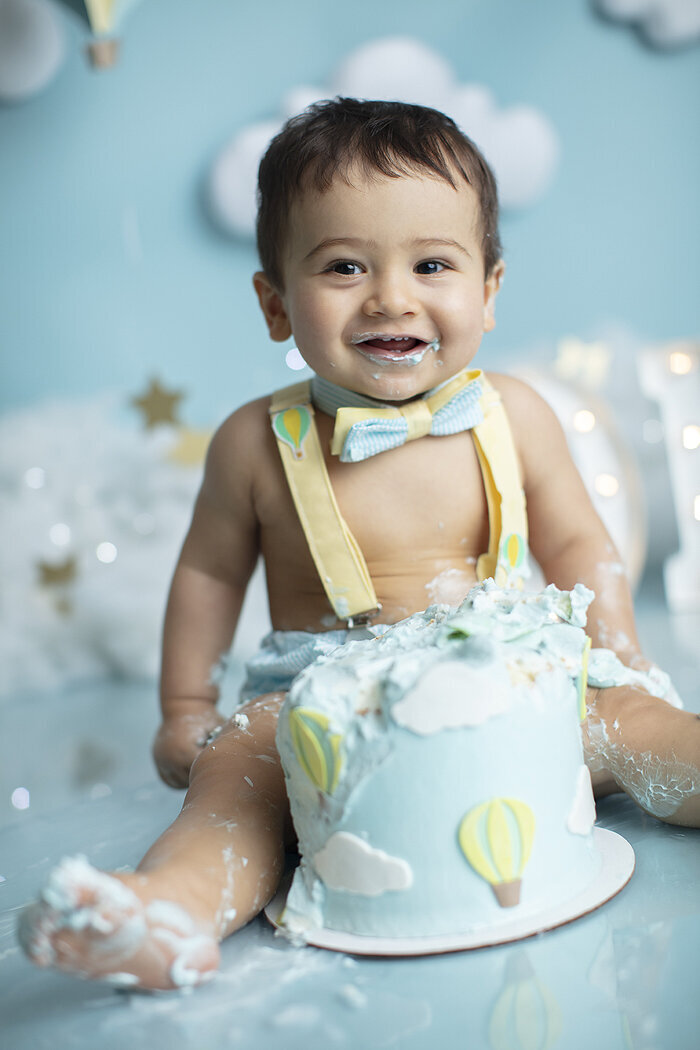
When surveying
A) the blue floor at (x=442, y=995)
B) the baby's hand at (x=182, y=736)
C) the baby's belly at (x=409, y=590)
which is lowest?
the blue floor at (x=442, y=995)

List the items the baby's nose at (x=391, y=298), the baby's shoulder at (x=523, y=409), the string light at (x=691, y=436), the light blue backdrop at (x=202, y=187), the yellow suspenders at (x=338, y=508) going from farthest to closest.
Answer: the light blue backdrop at (x=202, y=187)
the string light at (x=691, y=436)
the baby's shoulder at (x=523, y=409)
the yellow suspenders at (x=338, y=508)
the baby's nose at (x=391, y=298)

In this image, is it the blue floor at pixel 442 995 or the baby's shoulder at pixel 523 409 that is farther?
Answer: the baby's shoulder at pixel 523 409

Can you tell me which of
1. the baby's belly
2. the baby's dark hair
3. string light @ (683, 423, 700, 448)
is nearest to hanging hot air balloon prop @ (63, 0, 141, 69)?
→ the baby's dark hair

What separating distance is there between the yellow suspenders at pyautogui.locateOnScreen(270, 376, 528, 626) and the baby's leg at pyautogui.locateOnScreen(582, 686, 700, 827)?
0.22 metres

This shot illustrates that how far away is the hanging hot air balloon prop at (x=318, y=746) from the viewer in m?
0.79

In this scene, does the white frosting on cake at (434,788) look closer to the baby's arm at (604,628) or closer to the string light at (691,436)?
the baby's arm at (604,628)

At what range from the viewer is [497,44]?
7.25ft

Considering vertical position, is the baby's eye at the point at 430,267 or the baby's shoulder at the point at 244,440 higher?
the baby's eye at the point at 430,267

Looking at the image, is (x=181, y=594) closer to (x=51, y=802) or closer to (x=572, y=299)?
(x=51, y=802)

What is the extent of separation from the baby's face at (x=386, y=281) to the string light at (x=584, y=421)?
920 mm

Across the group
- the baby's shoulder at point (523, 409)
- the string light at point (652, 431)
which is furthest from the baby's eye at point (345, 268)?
the string light at point (652, 431)

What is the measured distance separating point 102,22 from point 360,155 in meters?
0.96

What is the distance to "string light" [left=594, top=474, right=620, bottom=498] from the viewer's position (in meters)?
2.03

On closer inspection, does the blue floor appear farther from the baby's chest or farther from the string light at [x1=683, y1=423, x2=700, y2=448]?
the string light at [x1=683, y1=423, x2=700, y2=448]
